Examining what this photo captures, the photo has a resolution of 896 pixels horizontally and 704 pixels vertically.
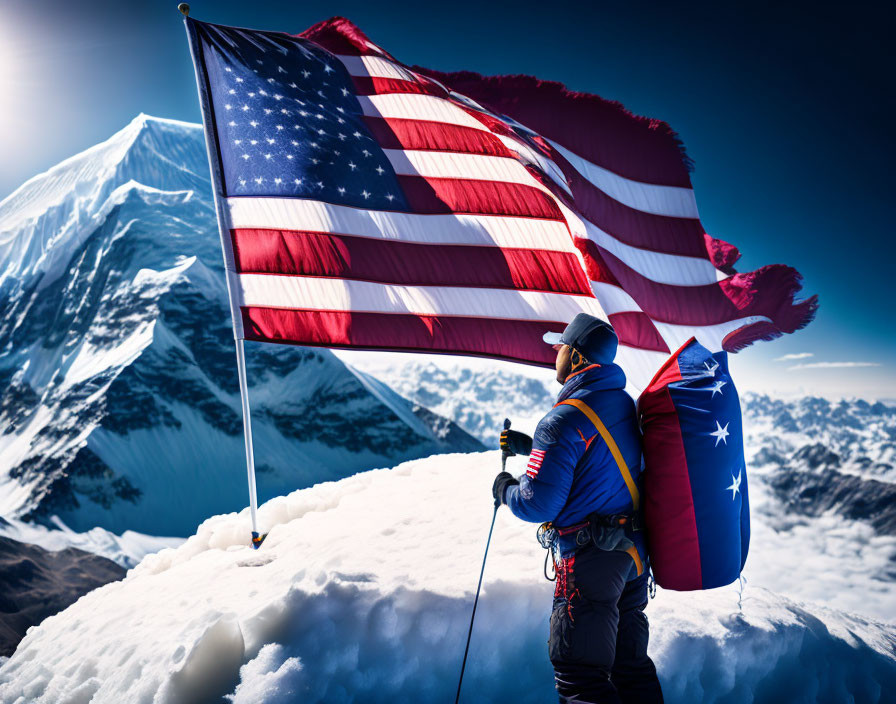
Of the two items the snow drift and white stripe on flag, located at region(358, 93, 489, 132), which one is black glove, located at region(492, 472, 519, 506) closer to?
the snow drift

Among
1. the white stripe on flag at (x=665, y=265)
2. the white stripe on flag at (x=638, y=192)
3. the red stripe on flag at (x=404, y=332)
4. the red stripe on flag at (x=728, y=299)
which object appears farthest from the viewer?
the white stripe on flag at (x=638, y=192)

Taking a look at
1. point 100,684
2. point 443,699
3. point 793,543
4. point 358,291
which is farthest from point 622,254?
point 793,543

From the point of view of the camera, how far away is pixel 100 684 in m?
3.54

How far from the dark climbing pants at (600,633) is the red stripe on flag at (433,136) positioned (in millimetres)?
4581

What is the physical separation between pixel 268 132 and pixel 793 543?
242915 millimetres

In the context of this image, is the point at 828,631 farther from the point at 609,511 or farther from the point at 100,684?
the point at 100,684

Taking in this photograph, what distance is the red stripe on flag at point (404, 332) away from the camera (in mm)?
4500

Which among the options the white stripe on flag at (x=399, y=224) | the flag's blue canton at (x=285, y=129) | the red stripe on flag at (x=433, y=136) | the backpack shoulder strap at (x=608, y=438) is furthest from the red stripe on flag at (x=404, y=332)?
the backpack shoulder strap at (x=608, y=438)

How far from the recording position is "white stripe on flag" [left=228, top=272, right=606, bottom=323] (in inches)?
180

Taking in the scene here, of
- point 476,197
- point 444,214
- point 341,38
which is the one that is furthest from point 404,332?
point 341,38

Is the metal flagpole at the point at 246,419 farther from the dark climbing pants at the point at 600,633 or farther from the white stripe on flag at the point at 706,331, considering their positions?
the white stripe on flag at the point at 706,331

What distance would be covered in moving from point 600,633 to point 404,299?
3.39 meters

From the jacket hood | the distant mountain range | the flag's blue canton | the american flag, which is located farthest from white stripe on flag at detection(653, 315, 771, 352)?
the distant mountain range

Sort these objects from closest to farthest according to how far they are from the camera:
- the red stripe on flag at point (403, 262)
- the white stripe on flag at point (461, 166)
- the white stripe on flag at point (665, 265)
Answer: the red stripe on flag at point (403, 262) → the white stripe on flag at point (461, 166) → the white stripe on flag at point (665, 265)
